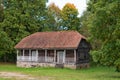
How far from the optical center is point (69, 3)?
8006 cm

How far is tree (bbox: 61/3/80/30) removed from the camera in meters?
75.4

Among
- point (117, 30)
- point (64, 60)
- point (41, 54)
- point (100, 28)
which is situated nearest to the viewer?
point (117, 30)

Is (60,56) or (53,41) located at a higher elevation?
(53,41)

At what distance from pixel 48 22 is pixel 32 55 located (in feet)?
55.6

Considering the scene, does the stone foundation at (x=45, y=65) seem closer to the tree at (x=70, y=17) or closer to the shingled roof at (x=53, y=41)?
the shingled roof at (x=53, y=41)

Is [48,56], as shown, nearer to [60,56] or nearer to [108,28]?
[60,56]

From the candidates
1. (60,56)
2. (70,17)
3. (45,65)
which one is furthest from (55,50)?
(70,17)

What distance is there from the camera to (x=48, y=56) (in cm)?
5466

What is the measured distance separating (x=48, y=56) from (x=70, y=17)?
24102 mm

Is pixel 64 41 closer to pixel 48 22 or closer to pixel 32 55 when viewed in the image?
pixel 32 55

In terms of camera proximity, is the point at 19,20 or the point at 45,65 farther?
the point at 19,20

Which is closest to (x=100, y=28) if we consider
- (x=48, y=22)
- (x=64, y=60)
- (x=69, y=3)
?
(x=64, y=60)

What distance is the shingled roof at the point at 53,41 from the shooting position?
51438 mm

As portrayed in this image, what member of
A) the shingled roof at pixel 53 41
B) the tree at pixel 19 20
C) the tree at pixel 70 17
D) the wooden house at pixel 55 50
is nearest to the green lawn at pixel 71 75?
the wooden house at pixel 55 50
